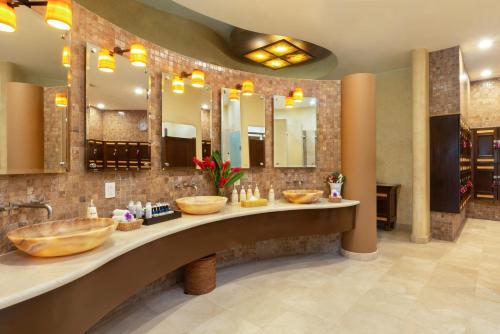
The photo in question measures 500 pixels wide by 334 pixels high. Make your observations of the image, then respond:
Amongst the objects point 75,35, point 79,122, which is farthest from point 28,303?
point 75,35

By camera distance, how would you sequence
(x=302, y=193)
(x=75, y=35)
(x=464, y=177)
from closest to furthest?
(x=75, y=35) < (x=302, y=193) < (x=464, y=177)

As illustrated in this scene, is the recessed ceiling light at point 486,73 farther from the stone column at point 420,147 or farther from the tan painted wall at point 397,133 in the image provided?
the stone column at point 420,147

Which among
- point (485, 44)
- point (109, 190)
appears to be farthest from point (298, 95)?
point (485, 44)

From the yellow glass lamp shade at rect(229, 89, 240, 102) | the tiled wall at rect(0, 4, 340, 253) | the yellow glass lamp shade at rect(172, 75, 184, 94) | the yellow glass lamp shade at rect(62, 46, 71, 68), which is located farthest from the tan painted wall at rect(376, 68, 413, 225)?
the yellow glass lamp shade at rect(62, 46, 71, 68)

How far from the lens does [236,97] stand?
339cm

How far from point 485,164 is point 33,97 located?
312 inches

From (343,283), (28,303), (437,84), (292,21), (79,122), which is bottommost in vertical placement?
(343,283)

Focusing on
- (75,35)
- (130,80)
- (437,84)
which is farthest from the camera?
(437,84)

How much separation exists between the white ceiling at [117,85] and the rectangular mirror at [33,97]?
22 cm

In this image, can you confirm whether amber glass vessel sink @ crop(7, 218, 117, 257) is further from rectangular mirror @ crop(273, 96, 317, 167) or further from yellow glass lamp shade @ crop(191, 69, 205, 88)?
rectangular mirror @ crop(273, 96, 317, 167)

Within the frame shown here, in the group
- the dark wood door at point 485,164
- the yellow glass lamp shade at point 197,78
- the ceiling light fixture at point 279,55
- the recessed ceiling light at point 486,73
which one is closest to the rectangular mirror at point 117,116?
the yellow glass lamp shade at point 197,78

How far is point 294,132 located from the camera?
12.3ft

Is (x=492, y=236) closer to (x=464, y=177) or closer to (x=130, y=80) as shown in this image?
(x=464, y=177)

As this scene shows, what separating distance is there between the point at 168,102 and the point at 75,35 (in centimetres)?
96
